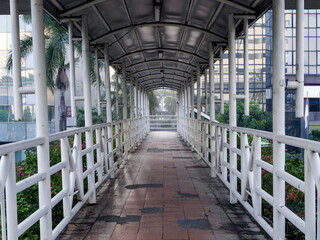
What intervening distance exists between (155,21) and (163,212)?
360 cm

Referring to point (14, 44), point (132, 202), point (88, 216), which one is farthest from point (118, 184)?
point (14, 44)

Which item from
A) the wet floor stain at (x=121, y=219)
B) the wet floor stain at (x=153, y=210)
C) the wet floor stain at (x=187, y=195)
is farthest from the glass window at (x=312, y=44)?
the wet floor stain at (x=121, y=219)

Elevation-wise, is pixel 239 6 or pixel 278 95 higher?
pixel 239 6

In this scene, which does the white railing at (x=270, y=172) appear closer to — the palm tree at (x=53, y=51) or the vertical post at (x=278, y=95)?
the vertical post at (x=278, y=95)

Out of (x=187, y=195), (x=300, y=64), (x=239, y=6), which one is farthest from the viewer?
(x=187, y=195)

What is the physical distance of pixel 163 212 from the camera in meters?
4.95

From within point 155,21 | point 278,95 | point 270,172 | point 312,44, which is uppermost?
point 312,44

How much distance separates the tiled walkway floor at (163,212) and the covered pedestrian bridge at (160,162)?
0.02 m

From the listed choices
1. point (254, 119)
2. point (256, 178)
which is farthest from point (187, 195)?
point (254, 119)

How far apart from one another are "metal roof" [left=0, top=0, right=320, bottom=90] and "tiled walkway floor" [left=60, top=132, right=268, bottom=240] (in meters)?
2.70

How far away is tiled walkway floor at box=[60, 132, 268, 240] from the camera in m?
4.12

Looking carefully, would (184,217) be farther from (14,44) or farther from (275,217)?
(14,44)

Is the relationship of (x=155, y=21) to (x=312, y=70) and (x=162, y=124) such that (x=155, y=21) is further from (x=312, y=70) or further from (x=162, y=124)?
(x=312, y=70)

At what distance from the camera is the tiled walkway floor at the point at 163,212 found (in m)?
4.12
